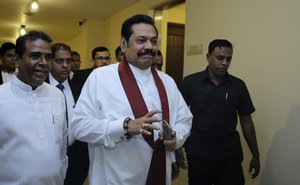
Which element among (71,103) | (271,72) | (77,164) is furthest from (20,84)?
(271,72)

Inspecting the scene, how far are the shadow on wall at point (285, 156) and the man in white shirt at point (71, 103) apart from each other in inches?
63.9

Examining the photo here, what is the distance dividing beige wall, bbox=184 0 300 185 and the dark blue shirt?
0.35m

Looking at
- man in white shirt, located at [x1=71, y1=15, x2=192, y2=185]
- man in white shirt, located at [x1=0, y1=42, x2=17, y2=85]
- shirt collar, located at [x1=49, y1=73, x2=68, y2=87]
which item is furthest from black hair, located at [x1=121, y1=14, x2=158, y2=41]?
man in white shirt, located at [x1=0, y1=42, x2=17, y2=85]

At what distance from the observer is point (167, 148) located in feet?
5.90

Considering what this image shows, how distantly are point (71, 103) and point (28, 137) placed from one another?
96cm

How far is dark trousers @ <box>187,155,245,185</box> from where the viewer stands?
2754 mm

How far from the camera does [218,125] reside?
276cm

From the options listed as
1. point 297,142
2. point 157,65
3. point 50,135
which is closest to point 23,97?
point 50,135

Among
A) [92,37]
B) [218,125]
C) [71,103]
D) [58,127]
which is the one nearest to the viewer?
[58,127]

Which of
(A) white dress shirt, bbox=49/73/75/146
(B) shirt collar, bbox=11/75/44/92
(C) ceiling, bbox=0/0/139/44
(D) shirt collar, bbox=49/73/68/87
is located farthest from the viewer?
(C) ceiling, bbox=0/0/139/44

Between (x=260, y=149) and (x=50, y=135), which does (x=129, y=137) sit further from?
(x=260, y=149)

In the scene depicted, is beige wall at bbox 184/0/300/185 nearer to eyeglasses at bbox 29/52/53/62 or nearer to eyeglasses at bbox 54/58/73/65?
eyeglasses at bbox 54/58/73/65

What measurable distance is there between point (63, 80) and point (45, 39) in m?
0.93

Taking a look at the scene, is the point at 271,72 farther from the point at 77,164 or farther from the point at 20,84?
the point at 20,84
